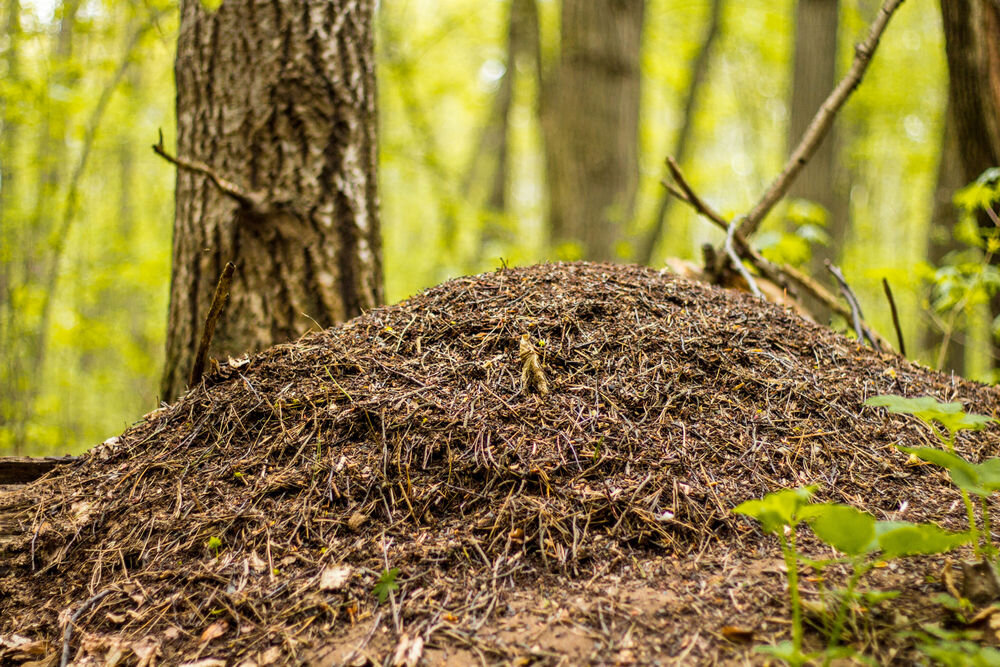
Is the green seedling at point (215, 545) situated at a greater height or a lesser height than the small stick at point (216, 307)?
→ lesser

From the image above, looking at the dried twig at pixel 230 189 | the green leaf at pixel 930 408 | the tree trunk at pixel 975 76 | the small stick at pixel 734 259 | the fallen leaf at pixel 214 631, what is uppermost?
the tree trunk at pixel 975 76

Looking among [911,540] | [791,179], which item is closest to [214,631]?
[911,540]

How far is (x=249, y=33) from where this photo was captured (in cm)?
330

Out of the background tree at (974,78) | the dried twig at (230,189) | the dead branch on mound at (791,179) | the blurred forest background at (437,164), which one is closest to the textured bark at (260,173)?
the dried twig at (230,189)

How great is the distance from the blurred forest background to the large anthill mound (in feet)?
5.67

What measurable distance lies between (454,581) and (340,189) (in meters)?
2.51

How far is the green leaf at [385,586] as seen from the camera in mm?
1629

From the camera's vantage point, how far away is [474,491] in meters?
1.91

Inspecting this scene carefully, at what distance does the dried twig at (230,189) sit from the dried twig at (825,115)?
9.87ft

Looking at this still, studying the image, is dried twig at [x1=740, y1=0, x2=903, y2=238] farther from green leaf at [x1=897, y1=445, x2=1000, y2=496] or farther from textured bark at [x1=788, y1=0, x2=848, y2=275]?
textured bark at [x1=788, y1=0, x2=848, y2=275]

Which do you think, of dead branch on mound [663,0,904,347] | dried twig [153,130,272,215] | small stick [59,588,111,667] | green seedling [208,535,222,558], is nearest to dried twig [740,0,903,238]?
dead branch on mound [663,0,904,347]

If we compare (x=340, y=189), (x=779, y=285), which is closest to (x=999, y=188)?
(x=779, y=285)

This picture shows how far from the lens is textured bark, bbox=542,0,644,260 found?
6.02 metres

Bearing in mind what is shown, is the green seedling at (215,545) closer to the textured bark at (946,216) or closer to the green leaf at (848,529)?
the green leaf at (848,529)
